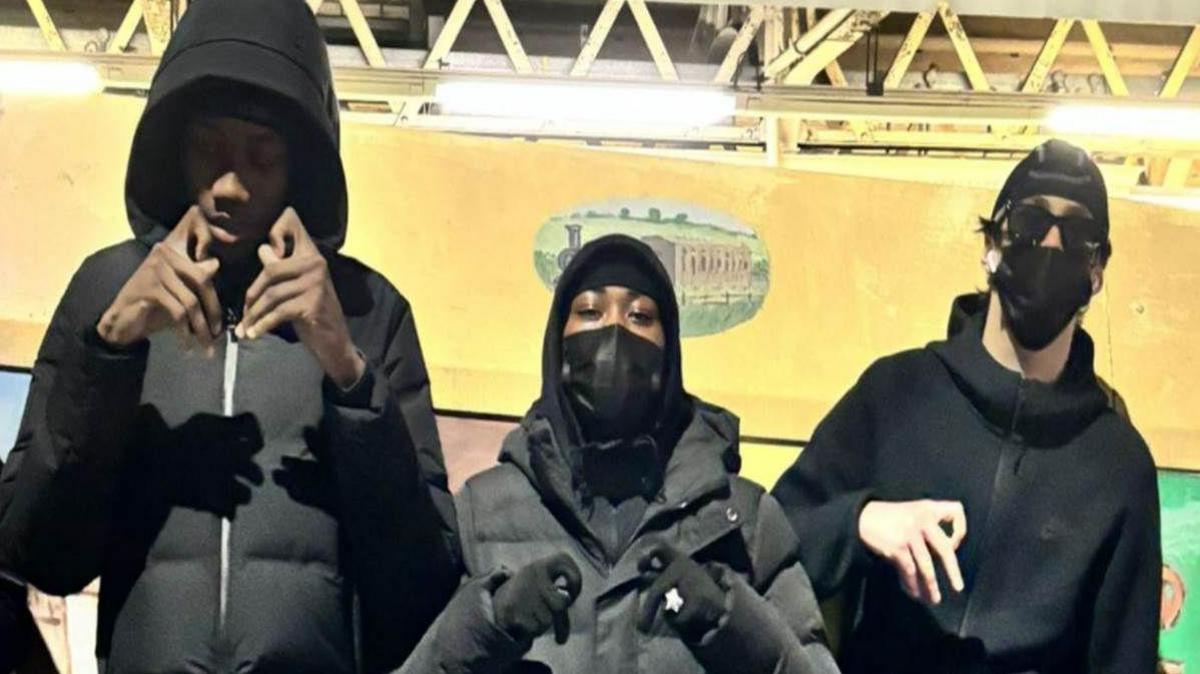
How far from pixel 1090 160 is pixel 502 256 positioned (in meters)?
1.11

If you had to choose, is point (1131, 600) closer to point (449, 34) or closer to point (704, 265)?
point (704, 265)

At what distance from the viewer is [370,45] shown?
5957 millimetres

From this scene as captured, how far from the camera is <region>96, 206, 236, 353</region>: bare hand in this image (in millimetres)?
1705

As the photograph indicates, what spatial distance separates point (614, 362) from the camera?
2.05 m

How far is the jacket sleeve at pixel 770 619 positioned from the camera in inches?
74.3

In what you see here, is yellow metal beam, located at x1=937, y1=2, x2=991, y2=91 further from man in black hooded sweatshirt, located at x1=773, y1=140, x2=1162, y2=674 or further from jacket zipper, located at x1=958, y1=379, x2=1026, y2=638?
jacket zipper, located at x1=958, y1=379, x2=1026, y2=638

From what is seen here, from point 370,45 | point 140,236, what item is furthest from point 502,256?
point 370,45

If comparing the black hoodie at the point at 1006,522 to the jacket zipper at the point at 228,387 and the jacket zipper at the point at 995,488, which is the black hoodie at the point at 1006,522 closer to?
the jacket zipper at the point at 995,488

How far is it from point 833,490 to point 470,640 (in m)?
0.79

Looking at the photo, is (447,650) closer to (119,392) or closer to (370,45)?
(119,392)

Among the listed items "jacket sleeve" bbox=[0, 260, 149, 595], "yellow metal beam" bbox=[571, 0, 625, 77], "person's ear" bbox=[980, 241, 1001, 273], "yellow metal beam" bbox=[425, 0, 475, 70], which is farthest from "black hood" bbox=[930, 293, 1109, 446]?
"yellow metal beam" bbox=[425, 0, 475, 70]

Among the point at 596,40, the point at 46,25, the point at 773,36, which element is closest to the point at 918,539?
the point at 596,40

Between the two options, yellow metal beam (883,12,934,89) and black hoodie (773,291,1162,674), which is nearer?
black hoodie (773,291,1162,674)

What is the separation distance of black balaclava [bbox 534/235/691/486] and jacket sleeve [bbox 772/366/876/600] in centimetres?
33
